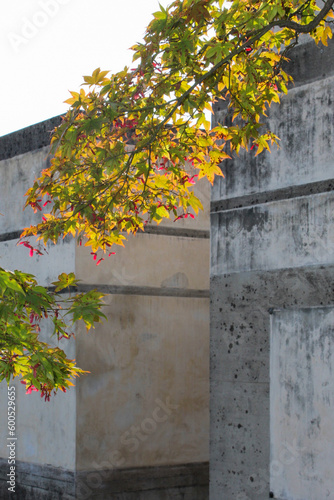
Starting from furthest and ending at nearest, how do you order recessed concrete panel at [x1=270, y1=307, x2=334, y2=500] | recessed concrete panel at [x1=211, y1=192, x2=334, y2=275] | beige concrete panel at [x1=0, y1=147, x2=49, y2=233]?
1. beige concrete panel at [x1=0, y1=147, x2=49, y2=233]
2. recessed concrete panel at [x1=211, y1=192, x2=334, y2=275]
3. recessed concrete panel at [x1=270, y1=307, x2=334, y2=500]

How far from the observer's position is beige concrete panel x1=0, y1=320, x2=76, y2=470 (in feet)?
33.4

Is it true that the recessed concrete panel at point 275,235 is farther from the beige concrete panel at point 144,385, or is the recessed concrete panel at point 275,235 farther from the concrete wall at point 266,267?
the beige concrete panel at point 144,385

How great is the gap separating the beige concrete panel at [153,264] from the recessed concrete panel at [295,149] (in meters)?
3.00

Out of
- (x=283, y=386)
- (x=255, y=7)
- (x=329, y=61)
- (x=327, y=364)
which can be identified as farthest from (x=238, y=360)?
(x=255, y=7)

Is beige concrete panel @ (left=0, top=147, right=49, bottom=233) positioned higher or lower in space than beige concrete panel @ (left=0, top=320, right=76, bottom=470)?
higher

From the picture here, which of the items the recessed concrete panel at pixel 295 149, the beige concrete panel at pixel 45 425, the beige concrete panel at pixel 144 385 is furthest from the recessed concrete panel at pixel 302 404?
the beige concrete panel at pixel 45 425

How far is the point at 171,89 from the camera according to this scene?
230 inches

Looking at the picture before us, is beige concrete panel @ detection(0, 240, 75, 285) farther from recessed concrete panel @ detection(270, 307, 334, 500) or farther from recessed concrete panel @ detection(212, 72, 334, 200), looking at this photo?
recessed concrete panel @ detection(270, 307, 334, 500)

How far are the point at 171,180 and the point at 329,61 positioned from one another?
1.91 metres

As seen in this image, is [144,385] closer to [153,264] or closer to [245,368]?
[153,264]

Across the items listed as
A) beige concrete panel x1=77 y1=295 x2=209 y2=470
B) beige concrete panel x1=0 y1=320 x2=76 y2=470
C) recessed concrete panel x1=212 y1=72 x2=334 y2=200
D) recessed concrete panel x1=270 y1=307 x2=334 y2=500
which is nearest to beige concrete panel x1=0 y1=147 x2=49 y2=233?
beige concrete panel x1=0 y1=320 x2=76 y2=470

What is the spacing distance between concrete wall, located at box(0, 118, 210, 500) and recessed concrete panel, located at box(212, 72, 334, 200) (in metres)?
3.15

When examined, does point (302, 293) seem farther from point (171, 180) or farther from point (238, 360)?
point (171, 180)

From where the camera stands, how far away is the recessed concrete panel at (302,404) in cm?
685
